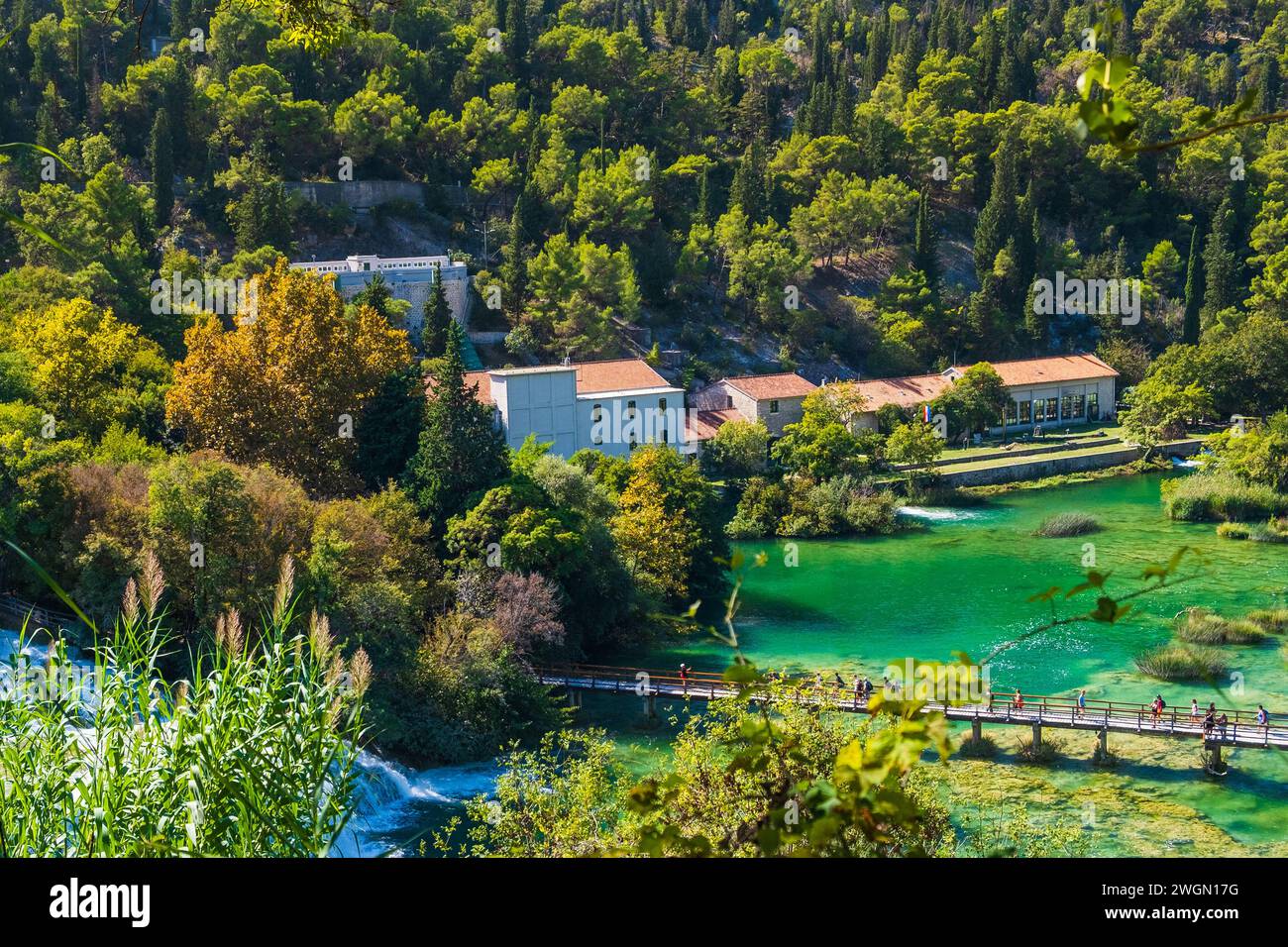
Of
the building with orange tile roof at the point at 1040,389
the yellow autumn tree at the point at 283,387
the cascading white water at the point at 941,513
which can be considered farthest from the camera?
the building with orange tile roof at the point at 1040,389

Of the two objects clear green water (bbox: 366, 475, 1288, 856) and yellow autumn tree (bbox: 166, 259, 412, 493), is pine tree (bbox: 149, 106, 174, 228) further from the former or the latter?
clear green water (bbox: 366, 475, 1288, 856)

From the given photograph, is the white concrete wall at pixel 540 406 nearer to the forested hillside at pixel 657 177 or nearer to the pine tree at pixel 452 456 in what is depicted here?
the pine tree at pixel 452 456

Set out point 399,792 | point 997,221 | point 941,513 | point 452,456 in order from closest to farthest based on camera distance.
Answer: point 399,792
point 452,456
point 941,513
point 997,221

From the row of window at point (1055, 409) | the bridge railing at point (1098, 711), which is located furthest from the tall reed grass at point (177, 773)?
the row of window at point (1055, 409)

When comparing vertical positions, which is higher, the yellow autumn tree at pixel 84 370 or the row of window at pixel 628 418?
the yellow autumn tree at pixel 84 370

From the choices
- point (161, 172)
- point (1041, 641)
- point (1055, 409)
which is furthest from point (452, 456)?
point (1055, 409)

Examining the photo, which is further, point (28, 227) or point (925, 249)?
point (925, 249)

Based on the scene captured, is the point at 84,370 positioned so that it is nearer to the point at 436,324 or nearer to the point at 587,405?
the point at 587,405

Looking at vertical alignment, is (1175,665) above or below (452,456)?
below
